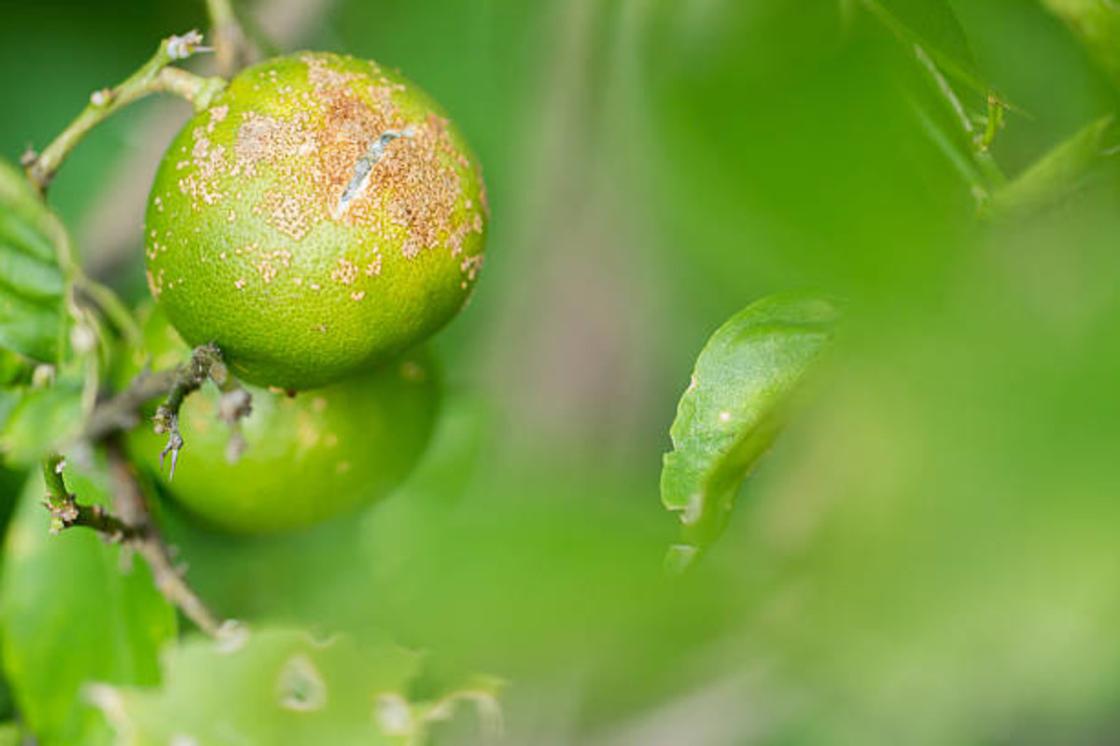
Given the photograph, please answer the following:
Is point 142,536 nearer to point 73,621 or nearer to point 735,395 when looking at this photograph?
point 73,621

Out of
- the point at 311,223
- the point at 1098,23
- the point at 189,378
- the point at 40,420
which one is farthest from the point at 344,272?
the point at 1098,23

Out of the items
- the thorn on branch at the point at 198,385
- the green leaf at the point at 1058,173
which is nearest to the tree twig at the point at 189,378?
the thorn on branch at the point at 198,385

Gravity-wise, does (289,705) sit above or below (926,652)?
above

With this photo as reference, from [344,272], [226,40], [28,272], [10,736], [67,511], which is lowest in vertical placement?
[10,736]

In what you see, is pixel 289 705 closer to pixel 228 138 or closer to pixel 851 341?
pixel 228 138

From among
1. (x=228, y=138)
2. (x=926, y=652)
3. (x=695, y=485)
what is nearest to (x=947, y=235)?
(x=926, y=652)

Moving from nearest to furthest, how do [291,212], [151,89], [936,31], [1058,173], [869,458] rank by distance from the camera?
1. [869,458]
2. [936,31]
3. [1058,173]
4. [291,212]
5. [151,89]
